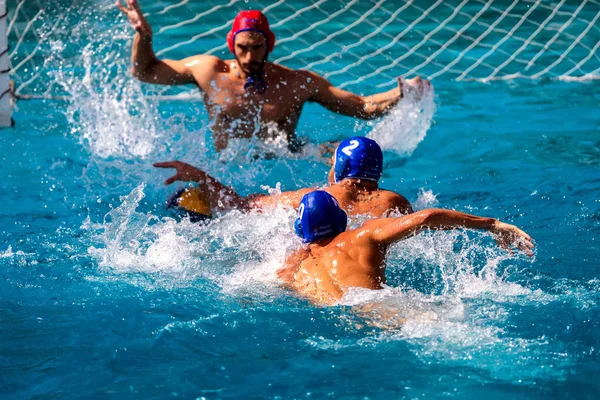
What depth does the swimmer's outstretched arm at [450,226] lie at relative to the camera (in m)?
3.88

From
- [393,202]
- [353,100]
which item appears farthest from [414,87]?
[393,202]

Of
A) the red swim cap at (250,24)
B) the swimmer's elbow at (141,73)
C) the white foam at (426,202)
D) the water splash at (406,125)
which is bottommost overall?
the white foam at (426,202)

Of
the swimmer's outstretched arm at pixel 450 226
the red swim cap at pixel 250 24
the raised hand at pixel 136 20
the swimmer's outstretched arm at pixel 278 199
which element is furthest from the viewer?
the red swim cap at pixel 250 24

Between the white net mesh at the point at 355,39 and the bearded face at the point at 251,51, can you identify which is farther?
the white net mesh at the point at 355,39

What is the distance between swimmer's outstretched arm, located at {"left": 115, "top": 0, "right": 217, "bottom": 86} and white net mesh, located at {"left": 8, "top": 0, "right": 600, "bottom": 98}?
201cm

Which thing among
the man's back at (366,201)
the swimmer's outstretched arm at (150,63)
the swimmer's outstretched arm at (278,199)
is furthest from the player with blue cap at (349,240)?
the swimmer's outstretched arm at (150,63)

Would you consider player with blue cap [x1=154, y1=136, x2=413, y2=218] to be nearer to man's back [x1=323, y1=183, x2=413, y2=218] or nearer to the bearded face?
man's back [x1=323, y1=183, x2=413, y2=218]

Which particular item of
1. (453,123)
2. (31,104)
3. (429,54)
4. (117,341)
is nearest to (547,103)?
(453,123)

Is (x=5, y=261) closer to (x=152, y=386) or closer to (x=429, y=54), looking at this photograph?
(x=152, y=386)

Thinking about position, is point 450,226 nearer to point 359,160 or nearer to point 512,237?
point 512,237

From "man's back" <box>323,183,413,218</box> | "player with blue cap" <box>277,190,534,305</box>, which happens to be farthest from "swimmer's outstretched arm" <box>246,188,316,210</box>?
"player with blue cap" <box>277,190,534,305</box>

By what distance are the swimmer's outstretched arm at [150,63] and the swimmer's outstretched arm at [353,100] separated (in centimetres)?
80

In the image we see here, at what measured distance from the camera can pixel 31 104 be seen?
26.7ft

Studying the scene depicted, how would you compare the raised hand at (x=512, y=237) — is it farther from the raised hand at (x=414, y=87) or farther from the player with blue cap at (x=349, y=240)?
the raised hand at (x=414, y=87)
